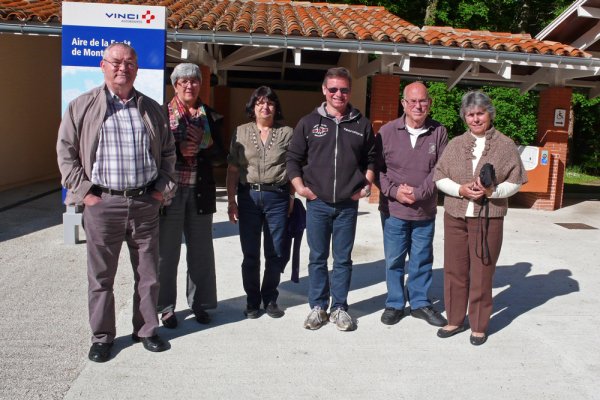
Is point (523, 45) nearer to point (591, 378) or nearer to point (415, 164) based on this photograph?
point (415, 164)

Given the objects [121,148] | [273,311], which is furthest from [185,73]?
[273,311]

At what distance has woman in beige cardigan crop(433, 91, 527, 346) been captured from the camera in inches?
154

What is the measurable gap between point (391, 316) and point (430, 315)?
0.98 ft

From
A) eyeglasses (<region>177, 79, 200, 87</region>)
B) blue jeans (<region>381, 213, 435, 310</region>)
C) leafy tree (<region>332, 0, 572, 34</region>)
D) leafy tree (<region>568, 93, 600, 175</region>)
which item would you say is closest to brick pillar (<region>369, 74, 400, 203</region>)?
blue jeans (<region>381, 213, 435, 310</region>)

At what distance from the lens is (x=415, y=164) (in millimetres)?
4289

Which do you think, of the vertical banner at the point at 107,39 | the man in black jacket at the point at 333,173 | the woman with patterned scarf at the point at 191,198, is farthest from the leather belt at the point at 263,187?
the vertical banner at the point at 107,39

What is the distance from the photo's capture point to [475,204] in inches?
157

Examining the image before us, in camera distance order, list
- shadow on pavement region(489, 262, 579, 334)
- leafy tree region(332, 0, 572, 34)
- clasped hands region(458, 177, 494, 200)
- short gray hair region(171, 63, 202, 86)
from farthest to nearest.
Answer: leafy tree region(332, 0, 572, 34) < shadow on pavement region(489, 262, 579, 334) < short gray hair region(171, 63, 202, 86) < clasped hands region(458, 177, 494, 200)

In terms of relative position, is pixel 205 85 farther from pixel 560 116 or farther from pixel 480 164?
pixel 480 164

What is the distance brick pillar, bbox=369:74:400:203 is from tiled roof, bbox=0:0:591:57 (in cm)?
93

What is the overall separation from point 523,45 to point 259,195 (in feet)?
23.1

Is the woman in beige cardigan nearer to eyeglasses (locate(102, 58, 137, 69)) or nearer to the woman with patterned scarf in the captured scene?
the woman with patterned scarf

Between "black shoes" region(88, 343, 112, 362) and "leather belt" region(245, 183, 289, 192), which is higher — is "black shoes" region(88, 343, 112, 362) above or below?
below

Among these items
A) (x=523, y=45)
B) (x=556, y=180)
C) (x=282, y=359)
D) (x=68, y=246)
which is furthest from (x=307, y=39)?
(x=282, y=359)
